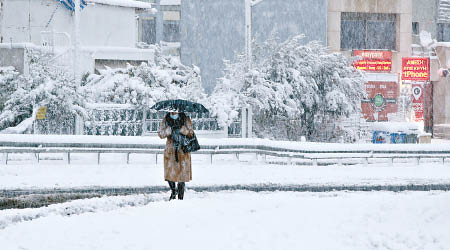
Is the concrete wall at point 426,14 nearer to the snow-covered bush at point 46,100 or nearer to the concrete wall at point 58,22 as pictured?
the concrete wall at point 58,22

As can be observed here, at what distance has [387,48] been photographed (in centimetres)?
4394

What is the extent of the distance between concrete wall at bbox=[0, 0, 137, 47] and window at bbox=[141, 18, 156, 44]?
16.0 metres

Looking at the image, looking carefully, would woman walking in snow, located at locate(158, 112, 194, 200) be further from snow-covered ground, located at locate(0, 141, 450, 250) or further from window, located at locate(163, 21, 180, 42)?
window, located at locate(163, 21, 180, 42)

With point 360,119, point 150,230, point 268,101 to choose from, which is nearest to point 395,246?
point 150,230

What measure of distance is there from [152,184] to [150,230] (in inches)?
299

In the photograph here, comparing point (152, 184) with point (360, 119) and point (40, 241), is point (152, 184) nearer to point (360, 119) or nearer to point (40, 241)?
point (40, 241)

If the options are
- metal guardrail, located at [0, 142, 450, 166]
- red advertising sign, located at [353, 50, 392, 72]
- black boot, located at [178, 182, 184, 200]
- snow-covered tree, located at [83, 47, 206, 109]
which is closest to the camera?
black boot, located at [178, 182, 184, 200]

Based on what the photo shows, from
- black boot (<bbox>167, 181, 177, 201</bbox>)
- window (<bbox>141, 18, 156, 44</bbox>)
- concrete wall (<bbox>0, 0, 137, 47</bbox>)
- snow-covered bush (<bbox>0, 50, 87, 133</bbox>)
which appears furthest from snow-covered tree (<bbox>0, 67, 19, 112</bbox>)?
window (<bbox>141, 18, 156, 44</bbox>)

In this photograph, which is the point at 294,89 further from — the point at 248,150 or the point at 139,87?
the point at 248,150

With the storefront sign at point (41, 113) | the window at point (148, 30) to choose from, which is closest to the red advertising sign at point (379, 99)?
the window at point (148, 30)

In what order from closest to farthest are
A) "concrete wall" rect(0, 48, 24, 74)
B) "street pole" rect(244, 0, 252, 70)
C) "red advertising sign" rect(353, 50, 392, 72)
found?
"street pole" rect(244, 0, 252, 70) → "concrete wall" rect(0, 48, 24, 74) → "red advertising sign" rect(353, 50, 392, 72)

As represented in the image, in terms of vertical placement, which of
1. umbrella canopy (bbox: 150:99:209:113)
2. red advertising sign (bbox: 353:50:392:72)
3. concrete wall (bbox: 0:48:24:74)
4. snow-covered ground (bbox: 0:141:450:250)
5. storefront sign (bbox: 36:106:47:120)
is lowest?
snow-covered ground (bbox: 0:141:450:250)

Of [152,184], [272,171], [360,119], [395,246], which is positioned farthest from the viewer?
[360,119]

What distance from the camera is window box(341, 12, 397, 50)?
144 ft
